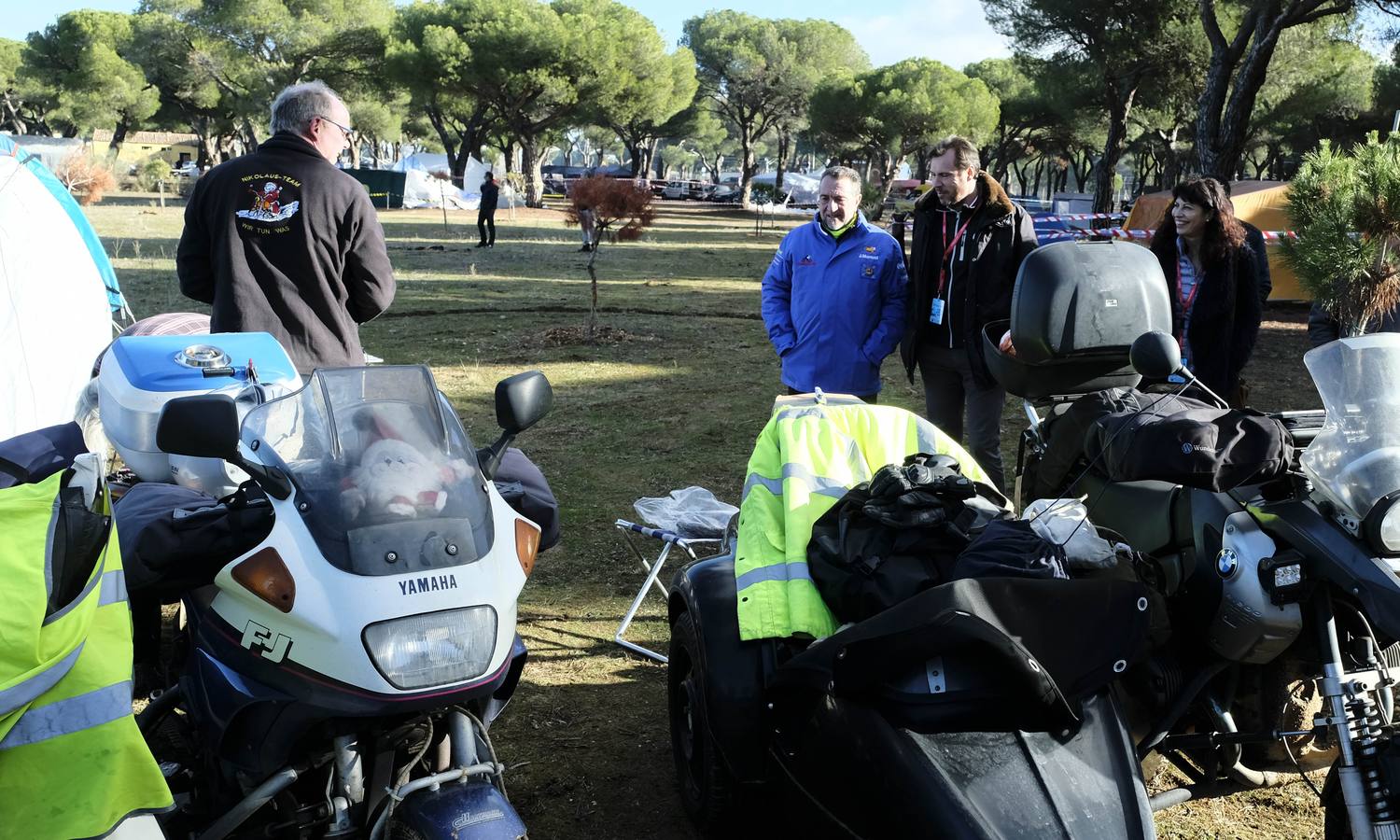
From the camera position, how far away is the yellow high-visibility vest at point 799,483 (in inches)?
107

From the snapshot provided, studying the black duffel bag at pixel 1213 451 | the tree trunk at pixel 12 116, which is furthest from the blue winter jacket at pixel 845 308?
the tree trunk at pixel 12 116

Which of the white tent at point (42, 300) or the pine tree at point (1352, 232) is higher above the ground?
the pine tree at point (1352, 232)

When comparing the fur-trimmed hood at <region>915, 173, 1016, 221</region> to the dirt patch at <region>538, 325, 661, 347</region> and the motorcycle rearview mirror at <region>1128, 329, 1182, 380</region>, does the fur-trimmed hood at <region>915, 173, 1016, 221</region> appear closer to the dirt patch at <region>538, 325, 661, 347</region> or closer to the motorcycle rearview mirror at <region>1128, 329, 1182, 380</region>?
the motorcycle rearview mirror at <region>1128, 329, 1182, 380</region>

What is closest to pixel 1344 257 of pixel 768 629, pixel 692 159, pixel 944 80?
pixel 768 629

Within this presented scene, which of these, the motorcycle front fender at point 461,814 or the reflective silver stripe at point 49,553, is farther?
the motorcycle front fender at point 461,814

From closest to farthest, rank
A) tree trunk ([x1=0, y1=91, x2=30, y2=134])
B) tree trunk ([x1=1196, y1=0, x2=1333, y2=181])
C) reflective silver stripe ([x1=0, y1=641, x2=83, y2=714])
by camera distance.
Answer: reflective silver stripe ([x1=0, y1=641, x2=83, y2=714]) < tree trunk ([x1=1196, y1=0, x2=1333, y2=181]) < tree trunk ([x1=0, y1=91, x2=30, y2=134])

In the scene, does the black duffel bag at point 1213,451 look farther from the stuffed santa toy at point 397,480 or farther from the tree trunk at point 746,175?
the tree trunk at point 746,175

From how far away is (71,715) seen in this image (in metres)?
1.82

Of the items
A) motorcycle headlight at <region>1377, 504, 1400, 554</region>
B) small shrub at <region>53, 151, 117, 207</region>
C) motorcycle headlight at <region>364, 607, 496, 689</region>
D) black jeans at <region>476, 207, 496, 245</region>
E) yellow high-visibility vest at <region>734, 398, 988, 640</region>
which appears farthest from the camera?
black jeans at <region>476, 207, 496, 245</region>

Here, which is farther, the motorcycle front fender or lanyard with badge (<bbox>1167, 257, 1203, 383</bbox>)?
lanyard with badge (<bbox>1167, 257, 1203, 383</bbox>)

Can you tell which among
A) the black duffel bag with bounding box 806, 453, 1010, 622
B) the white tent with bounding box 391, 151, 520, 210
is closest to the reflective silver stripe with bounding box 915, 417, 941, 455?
the black duffel bag with bounding box 806, 453, 1010, 622

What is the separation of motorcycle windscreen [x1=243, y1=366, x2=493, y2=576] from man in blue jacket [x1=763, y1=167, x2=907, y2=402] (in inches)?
108

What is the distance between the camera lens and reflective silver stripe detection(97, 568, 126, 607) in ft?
6.40

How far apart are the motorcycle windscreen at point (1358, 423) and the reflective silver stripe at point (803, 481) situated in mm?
1112
